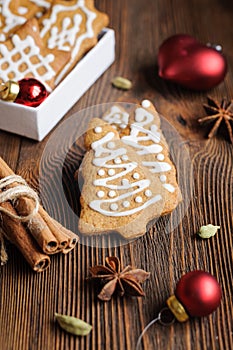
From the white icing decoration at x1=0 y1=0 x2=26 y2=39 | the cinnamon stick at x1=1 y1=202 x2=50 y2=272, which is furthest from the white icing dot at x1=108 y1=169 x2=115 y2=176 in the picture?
the white icing decoration at x1=0 y1=0 x2=26 y2=39

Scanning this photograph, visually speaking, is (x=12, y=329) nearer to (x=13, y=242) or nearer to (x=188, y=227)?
(x=13, y=242)

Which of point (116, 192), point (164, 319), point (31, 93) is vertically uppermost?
point (31, 93)

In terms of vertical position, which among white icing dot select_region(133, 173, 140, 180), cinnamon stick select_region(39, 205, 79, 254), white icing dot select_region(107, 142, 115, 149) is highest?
white icing dot select_region(107, 142, 115, 149)

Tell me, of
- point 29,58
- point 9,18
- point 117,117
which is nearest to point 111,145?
point 117,117

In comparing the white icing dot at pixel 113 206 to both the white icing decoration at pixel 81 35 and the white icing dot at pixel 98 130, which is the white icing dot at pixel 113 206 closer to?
the white icing dot at pixel 98 130

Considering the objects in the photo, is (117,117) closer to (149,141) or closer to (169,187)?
→ (149,141)

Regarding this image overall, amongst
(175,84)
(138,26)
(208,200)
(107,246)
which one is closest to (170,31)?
(138,26)

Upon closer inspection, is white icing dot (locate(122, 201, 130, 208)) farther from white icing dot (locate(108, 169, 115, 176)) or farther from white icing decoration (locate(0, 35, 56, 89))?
white icing decoration (locate(0, 35, 56, 89))

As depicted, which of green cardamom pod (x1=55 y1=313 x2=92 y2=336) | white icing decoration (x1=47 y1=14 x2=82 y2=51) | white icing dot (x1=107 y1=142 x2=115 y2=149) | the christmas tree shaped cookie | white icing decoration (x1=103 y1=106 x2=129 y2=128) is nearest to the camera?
green cardamom pod (x1=55 y1=313 x2=92 y2=336)
